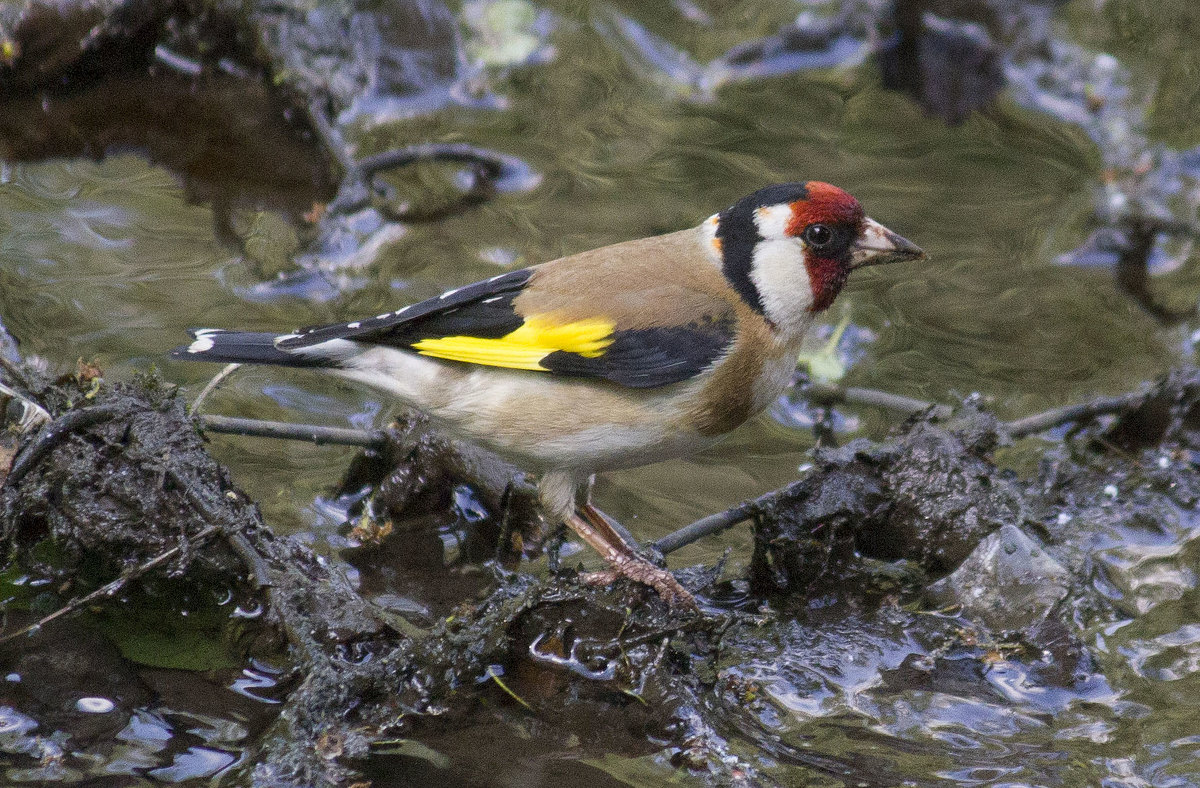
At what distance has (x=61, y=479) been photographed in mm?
4270

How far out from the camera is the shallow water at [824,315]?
453cm

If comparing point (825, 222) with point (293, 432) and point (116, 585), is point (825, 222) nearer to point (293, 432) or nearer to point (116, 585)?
point (293, 432)

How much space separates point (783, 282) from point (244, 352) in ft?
6.47

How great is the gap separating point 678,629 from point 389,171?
4459 mm

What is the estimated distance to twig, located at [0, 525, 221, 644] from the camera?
13.4 feet

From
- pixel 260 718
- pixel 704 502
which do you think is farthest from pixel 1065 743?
pixel 260 718

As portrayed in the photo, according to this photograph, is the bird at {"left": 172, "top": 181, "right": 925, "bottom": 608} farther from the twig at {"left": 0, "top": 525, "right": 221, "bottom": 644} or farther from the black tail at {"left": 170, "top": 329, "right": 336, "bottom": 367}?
the twig at {"left": 0, "top": 525, "right": 221, "bottom": 644}

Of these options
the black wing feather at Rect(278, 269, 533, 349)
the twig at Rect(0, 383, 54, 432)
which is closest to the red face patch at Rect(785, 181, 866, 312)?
the black wing feather at Rect(278, 269, 533, 349)

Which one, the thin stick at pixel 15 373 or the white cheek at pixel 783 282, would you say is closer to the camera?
the thin stick at pixel 15 373

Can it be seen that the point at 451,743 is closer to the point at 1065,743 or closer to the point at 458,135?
the point at 1065,743

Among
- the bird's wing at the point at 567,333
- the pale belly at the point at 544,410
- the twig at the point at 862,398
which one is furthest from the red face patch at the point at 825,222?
the twig at the point at 862,398

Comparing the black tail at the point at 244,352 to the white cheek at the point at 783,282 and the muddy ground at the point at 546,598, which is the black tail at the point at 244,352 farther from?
the white cheek at the point at 783,282

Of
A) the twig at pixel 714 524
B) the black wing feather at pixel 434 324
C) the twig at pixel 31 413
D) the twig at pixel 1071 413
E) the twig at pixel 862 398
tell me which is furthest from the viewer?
the twig at pixel 862 398

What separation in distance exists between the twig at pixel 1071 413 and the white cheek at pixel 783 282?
127cm
